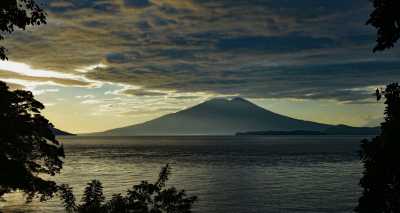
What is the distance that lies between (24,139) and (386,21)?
14.8 metres

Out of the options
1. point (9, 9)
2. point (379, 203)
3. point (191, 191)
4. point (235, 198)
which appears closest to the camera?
point (9, 9)

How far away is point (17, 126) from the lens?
17.0m

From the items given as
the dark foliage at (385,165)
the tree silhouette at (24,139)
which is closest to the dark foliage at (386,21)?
the dark foliage at (385,165)

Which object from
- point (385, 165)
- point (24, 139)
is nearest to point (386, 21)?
point (385, 165)

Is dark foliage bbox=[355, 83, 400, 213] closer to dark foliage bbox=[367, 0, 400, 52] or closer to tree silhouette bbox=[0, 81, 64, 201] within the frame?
dark foliage bbox=[367, 0, 400, 52]

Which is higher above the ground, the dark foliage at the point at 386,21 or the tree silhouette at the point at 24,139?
the dark foliage at the point at 386,21

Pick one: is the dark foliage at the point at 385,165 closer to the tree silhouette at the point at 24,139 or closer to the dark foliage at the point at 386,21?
the dark foliage at the point at 386,21

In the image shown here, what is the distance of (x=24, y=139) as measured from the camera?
1864 centimetres

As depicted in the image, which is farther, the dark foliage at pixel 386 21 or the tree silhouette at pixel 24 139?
the tree silhouette at pixel 24 139

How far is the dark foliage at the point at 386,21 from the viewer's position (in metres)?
10.4

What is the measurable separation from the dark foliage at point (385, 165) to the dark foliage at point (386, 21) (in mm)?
1139

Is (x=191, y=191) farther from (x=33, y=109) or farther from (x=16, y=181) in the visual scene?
(x=16, y=181)

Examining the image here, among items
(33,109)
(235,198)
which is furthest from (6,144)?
(235,198)

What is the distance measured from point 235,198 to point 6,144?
44378 millimetres
